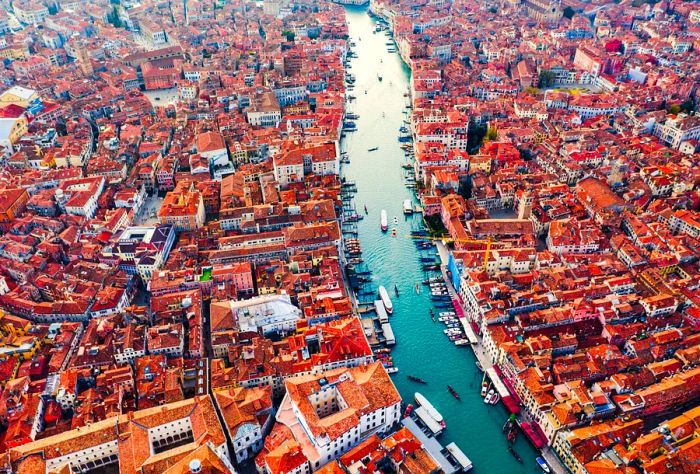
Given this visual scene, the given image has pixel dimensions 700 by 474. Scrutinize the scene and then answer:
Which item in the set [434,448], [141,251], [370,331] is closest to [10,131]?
[141,251]

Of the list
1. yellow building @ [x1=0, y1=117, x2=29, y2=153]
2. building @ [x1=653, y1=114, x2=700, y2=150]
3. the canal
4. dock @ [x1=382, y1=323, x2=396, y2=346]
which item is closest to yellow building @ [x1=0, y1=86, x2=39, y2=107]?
yellow building @ [x1=0, y1=117, x2=29, y2=153]

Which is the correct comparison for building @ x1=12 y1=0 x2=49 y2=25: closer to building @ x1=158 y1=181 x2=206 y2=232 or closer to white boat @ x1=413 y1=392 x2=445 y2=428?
building @ x1=158 y1=181 x2=206 y2=232

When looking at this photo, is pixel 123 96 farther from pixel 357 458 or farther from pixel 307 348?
pixel 357 458

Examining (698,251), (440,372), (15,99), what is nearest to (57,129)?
(15,99)

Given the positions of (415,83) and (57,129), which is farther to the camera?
(415,83)

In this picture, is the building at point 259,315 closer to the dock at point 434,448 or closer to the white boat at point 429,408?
the white boat at point 429,408

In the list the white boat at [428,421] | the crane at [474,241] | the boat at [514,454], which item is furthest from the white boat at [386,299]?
the boat at [514,454]
